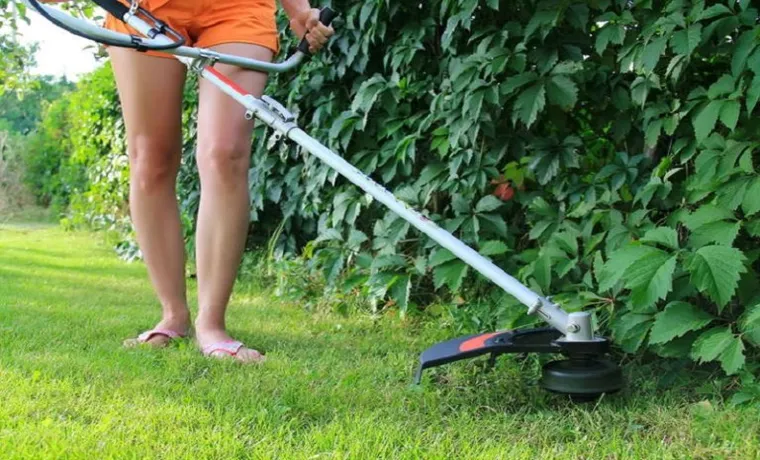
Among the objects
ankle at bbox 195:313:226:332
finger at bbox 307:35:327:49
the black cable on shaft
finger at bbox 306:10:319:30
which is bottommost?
ankle at bbox 195:313:226:332

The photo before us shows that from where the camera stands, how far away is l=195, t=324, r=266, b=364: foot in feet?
7.26

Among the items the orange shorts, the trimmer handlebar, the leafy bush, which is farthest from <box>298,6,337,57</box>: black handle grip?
the leafy bush

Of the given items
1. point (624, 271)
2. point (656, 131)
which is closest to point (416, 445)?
point (624, 271)

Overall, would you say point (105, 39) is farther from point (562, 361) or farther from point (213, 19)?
point (562, 361)

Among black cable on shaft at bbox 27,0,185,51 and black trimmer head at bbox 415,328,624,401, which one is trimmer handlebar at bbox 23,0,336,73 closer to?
black cable on shaft at bbox 27,0,185,51

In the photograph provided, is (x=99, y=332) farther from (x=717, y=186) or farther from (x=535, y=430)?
(x=717, y=186)

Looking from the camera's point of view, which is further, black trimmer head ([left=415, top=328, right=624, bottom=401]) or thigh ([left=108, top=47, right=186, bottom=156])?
thigh ([left=108, top=47, right=186, bottom=156])

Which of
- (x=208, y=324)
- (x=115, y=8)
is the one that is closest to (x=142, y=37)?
(x=115, y=8)

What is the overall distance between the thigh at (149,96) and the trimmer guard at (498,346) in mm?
1038

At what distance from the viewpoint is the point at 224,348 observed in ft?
7.37

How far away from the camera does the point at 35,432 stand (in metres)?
1.53

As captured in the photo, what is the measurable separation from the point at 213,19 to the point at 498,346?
119cm

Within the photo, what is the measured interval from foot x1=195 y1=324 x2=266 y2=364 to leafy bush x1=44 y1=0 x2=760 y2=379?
545mm

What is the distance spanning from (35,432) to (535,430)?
92 centimetres
